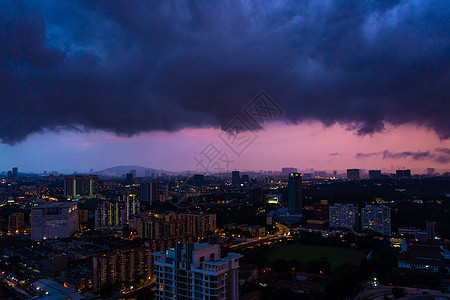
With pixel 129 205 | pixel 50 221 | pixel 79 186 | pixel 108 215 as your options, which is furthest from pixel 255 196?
pixel 79 186

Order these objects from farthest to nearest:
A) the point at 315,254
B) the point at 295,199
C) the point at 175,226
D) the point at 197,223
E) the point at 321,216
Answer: the point at 295,199 → the point at 321,216 → the point at 197,223 → the point at 175,226 → the point at 315,254

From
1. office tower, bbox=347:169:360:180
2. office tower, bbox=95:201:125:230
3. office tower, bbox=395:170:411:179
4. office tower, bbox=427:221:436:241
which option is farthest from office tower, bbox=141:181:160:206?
office tower, bbox=347:169:360:180

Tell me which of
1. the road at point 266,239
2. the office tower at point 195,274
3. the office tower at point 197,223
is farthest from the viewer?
the office tower at point 197,223

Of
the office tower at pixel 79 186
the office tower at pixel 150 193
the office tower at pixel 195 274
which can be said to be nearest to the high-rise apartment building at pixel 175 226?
the office tower at pixel 195 274

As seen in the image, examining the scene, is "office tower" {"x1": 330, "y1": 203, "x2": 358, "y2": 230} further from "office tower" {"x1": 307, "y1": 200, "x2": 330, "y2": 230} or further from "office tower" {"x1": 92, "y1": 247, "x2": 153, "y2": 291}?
"office tower" {"x1": 92, "y1": 247, "x2": 153, "y2": 291}

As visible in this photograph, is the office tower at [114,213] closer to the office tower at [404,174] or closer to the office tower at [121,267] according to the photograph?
the office tower at [121,267]

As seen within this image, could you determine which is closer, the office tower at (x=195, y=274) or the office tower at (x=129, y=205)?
the office tower at (x=195, y=274)

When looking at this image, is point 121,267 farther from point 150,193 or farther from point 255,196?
point 150,193
